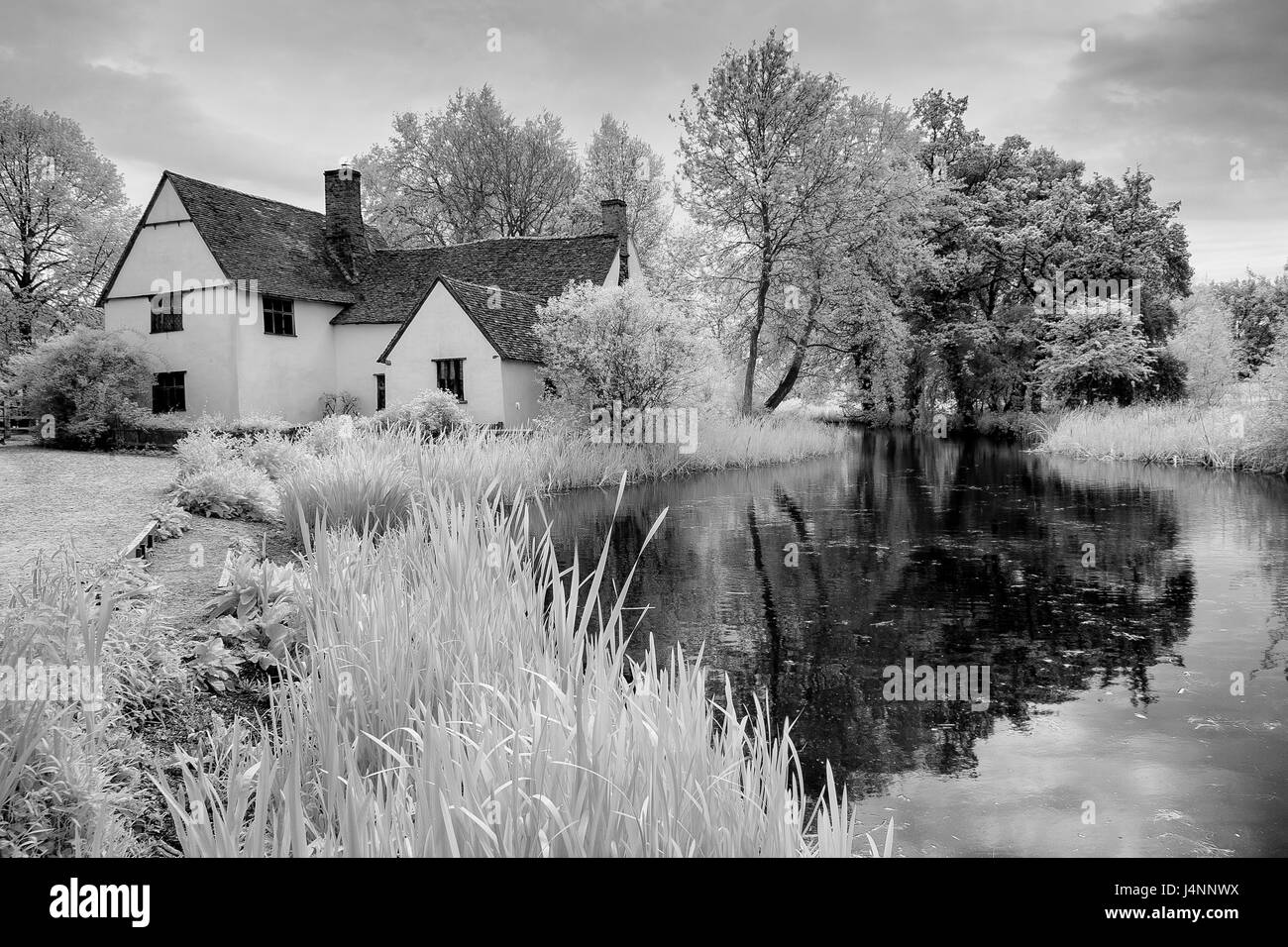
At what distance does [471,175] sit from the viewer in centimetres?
4494

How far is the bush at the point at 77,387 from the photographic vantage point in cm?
1953

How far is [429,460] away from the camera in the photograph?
47.4ft

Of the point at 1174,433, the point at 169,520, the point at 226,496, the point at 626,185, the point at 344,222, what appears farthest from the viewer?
the point at 626,185

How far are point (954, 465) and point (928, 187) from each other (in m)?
16.2

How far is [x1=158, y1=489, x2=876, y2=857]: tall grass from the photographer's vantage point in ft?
8.54

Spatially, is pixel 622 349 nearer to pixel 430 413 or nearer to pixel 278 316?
pixel 430 413

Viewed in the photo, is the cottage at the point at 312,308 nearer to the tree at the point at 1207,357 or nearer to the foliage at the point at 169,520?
the foliage at the point at 169,520

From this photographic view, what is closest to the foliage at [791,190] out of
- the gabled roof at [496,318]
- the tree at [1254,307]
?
the gabled roof at [496,318]

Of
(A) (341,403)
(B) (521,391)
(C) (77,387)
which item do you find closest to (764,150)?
(B) (521,391)

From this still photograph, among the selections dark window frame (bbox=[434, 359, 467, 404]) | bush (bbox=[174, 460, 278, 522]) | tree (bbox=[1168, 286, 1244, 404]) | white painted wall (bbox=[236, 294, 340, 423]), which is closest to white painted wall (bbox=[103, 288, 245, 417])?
white painted wall (bbox=[236, 294, 340, 423])

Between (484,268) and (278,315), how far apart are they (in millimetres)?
Answer: 7720

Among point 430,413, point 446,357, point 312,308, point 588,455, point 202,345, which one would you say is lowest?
point 588,455
